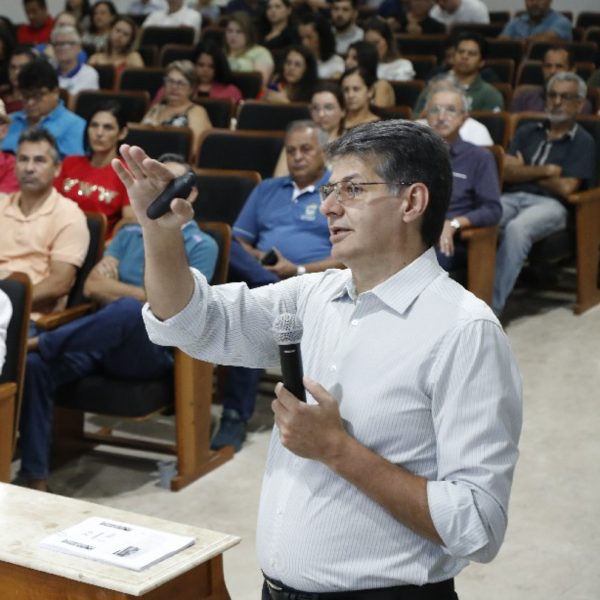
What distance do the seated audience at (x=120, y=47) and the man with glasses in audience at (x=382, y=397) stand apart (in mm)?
6361

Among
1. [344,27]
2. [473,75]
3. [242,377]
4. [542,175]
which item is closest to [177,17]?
[344,27]

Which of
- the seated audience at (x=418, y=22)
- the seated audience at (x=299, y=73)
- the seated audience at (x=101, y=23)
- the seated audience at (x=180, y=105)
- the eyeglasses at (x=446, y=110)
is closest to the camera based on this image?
the eyeglasses at (x=446, y=110)

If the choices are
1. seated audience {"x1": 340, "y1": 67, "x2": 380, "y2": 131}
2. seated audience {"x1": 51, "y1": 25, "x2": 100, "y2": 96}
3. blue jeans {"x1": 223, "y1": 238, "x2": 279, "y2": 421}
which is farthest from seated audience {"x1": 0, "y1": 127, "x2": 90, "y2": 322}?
seated audience {"x1": 51, "y1": 25, "x2": 100, "y2": 96}

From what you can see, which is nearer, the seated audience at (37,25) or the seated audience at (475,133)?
the seated audience at (475,133)

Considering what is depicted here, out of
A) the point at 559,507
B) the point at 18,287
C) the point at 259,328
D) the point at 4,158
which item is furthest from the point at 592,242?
the point at 259,328

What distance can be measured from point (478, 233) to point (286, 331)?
300 cm

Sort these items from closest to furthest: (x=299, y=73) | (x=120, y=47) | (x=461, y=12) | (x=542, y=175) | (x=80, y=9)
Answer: (x=542, y=175) < (x=299, y=73) < (x=120, y=47) < (x=461, y=12) < (x=80, y=9)

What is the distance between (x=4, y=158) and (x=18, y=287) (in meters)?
1.81

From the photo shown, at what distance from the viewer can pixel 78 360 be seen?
3.29m

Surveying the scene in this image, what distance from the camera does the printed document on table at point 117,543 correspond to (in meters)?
1.62

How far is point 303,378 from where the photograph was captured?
137 centimetres

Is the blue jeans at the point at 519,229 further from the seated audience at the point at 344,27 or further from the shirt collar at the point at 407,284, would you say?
the seated audience at the point at 344,27

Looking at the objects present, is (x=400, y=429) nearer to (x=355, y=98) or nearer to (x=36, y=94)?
(x=355, y=98)

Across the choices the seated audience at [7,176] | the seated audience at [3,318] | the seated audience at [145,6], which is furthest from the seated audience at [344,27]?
the seated audience at [3,318]
